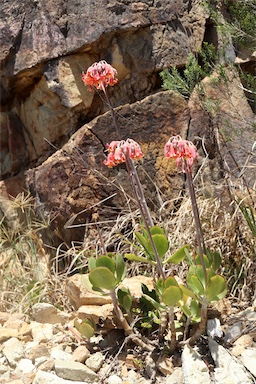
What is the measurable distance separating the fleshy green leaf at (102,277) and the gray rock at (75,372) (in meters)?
0.46

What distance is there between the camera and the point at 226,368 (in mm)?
2863

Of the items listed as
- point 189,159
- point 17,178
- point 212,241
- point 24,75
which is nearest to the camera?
point 189,159

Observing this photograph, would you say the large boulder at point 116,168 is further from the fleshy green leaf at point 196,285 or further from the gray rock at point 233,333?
the fleshy green leaf at point 196,285

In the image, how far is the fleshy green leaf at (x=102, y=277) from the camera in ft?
9.37

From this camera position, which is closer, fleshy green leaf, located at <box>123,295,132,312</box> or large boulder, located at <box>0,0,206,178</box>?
fleshy green leaf, located at <box>123,295,132,312</box>

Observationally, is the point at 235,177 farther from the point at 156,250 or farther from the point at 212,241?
the point at 156,250

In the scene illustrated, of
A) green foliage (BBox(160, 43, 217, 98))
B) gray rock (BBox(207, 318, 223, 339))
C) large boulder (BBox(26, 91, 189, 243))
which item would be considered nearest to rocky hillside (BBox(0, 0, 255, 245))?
large boulder (BBox(26, 91, 189, 243))

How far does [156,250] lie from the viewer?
2.99m

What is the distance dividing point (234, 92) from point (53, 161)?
1679 millimetres

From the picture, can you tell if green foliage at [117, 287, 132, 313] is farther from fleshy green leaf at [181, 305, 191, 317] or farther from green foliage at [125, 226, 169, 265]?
fleshy green leaf at [181, 305, 191, 317]

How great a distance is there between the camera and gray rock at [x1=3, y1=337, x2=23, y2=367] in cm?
328

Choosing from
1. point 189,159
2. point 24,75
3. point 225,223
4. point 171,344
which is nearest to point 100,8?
point 24,75

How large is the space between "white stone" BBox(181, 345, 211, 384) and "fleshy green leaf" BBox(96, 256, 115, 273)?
1.93ft

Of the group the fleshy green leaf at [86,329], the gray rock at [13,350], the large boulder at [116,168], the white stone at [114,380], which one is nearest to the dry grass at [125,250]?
the large boulder at [116,168]
